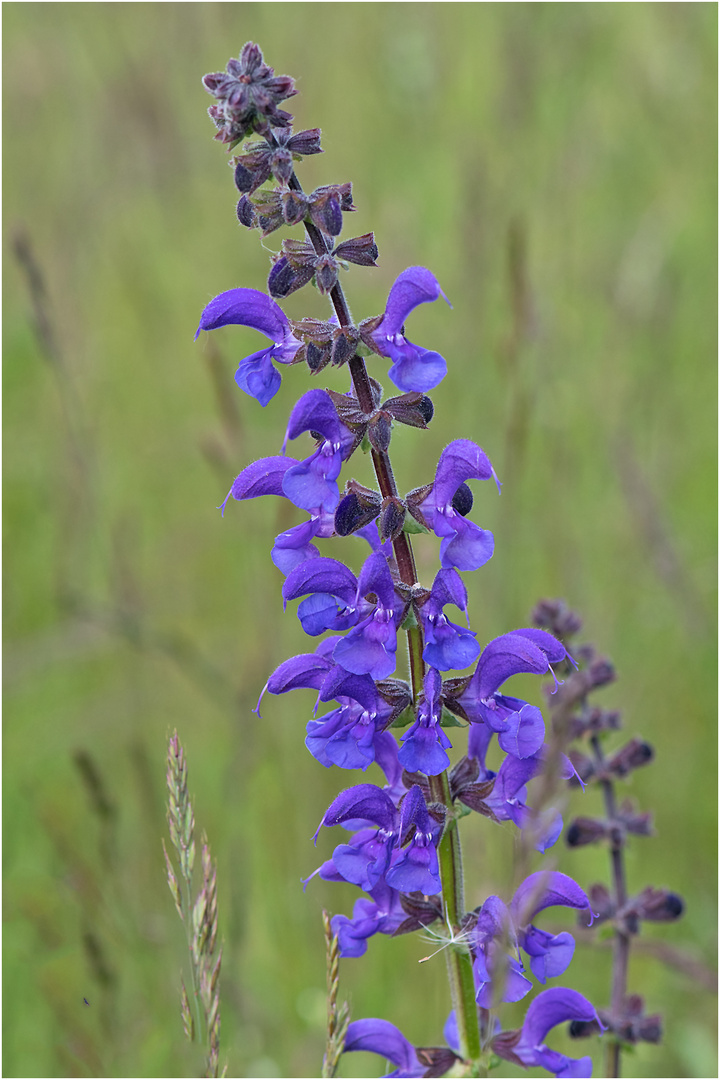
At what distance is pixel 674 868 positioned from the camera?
4000mm

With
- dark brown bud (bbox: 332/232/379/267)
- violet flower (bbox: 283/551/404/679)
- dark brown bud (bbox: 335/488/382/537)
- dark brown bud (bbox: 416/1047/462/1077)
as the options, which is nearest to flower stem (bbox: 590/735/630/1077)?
dark brown bud (bbox: 416/1047/462/1077)

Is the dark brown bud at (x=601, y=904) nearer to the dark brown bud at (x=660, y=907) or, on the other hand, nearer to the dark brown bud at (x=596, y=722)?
the dark brown bud at (x=660, y=907)

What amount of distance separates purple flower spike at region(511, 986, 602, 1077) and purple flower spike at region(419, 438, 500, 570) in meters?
0.89

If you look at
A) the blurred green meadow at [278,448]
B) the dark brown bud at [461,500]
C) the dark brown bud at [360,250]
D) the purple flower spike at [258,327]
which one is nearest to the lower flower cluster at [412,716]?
the dark brown bud at [461,500]

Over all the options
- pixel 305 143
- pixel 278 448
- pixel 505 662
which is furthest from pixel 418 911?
pixel 278 448

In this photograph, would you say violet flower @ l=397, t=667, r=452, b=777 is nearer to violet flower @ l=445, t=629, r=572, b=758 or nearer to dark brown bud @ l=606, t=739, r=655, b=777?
violet flower @ l=445, t=629, r=572, b=758

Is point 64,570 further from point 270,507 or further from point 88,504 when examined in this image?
point 270,507

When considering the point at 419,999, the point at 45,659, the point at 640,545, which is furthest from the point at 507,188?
the point at 419,999

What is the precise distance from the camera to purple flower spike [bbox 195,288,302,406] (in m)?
1.90

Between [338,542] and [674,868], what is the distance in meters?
1.90

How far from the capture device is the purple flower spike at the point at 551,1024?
6.63ft

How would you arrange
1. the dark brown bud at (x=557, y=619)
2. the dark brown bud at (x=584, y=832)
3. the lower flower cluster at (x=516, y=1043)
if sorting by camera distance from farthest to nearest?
the dark brown bud at (x=557, y=619) → the dark brown bud at (x=584, y=832) → the lower flower cluster at (x=516, y=1043)

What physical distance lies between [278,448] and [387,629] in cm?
277

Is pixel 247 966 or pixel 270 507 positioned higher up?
pixel 270 507
